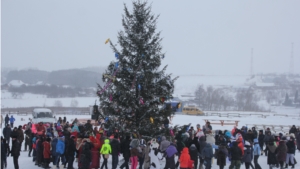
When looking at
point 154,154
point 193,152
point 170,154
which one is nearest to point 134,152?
point 154,154

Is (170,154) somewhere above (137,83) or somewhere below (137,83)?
below

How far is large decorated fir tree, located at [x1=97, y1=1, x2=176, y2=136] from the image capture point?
16.7 m

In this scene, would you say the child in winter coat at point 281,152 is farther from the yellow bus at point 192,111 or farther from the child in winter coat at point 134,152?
the yellow bus at point 192,111

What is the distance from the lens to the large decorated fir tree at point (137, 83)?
657 inches

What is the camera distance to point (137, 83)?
16812mm

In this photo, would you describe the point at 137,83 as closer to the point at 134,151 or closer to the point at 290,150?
the point at 134,151

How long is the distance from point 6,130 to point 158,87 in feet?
30.6

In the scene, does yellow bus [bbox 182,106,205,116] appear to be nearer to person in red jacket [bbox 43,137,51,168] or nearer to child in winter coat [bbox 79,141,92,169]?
person in red jacket [bbox 43,137,51,168]

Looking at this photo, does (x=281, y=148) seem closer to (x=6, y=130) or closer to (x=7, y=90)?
(x=6, y=130)

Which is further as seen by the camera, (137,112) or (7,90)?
(7,90)

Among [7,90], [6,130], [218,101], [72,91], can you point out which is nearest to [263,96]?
[218,101]

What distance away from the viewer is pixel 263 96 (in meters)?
171

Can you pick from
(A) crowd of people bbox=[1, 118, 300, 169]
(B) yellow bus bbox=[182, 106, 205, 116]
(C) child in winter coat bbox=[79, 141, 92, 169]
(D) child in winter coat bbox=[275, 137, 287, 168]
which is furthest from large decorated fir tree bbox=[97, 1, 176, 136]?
(B) yellow bus bbox=[182, 106, 205, 116]

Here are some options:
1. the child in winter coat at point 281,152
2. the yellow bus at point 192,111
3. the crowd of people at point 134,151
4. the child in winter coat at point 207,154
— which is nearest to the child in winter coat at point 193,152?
the crowd of people at point 134,151
